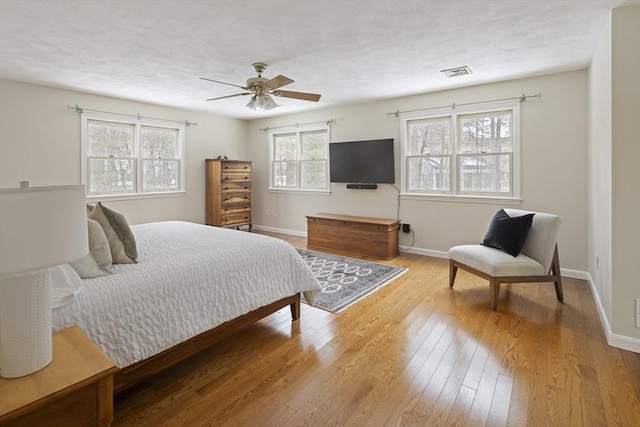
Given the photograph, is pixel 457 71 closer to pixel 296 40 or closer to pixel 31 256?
pixel 296 40

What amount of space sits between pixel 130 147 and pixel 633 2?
6.15 m

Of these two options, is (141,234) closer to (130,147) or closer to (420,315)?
(420,315)

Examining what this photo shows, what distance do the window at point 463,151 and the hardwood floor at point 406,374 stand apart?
76.3 inches

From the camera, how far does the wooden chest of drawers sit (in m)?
6.20

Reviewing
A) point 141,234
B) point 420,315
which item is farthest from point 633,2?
point 141,234

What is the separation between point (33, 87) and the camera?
14.1 ft

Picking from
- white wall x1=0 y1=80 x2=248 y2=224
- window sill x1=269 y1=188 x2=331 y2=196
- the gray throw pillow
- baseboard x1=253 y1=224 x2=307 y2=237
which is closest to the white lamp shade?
the gray throw pillow

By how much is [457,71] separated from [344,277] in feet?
8.97

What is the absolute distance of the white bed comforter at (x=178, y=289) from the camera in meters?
1.65

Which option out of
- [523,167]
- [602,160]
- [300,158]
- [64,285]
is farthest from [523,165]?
[64,285]

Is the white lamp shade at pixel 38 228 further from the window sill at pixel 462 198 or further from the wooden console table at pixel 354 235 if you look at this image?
the window sill at pixel 462 198

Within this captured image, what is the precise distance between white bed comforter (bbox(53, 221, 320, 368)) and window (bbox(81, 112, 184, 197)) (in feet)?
9.23

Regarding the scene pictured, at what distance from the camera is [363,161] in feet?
17.8

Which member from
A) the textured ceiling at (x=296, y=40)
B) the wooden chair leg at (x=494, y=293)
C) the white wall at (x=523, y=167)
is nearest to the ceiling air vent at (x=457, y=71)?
the textured ceiling at (x=296, y=40)
